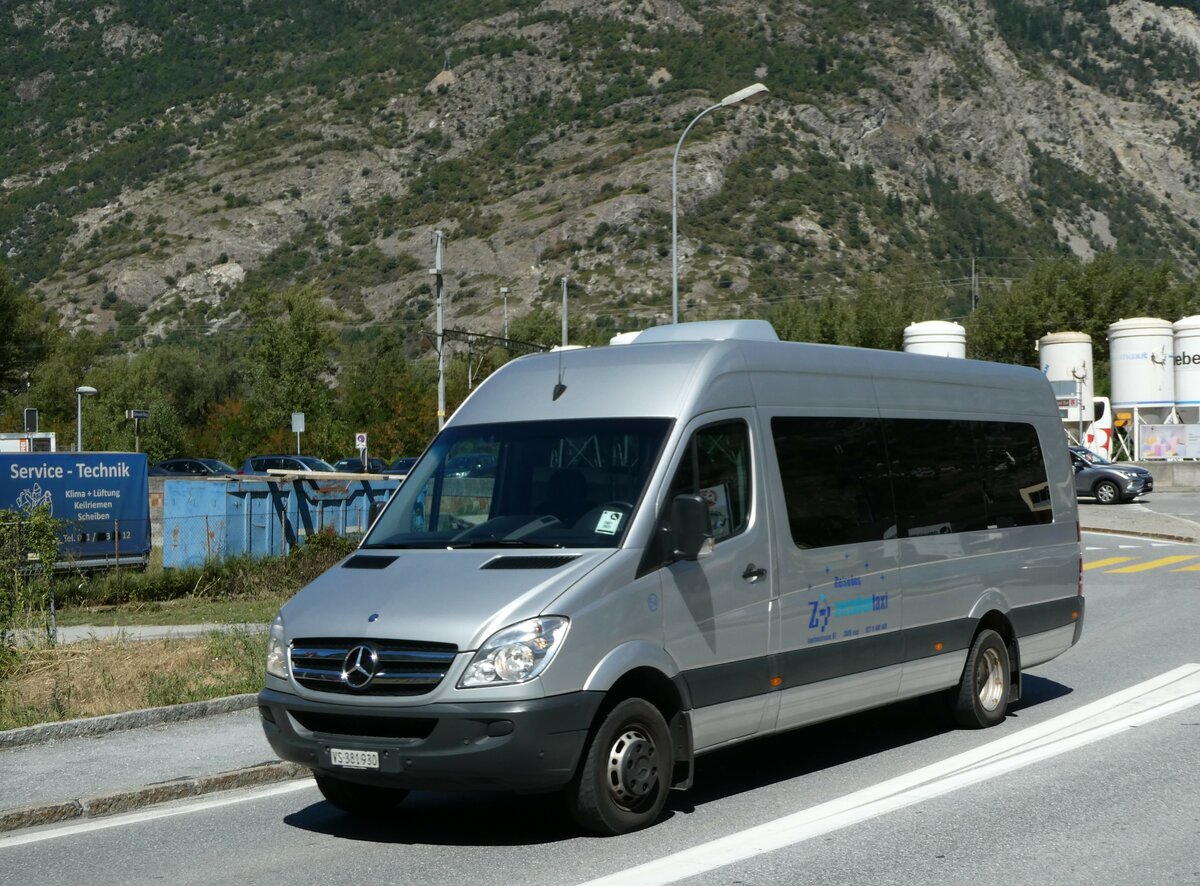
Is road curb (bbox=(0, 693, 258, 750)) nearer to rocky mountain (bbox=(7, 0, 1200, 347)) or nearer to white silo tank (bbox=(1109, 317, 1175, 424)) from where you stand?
white silo tank (bbox=(1109, 317, 1175, 424))

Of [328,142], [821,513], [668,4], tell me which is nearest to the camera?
[821,513]

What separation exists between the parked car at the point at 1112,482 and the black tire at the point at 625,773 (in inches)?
1433

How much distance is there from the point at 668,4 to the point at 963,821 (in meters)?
163

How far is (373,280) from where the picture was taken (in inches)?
5108

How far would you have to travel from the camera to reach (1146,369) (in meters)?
53.8

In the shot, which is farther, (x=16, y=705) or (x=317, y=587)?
(x=16, y=705)

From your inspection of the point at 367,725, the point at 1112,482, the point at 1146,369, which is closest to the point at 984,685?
the point at 367,725

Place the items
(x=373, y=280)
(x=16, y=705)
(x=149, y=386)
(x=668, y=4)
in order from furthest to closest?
(x=668, y=4), (x=373, y=280), (x=149, y=386), (x=16, y=705)

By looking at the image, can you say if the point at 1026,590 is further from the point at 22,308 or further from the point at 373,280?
the point at 373,280

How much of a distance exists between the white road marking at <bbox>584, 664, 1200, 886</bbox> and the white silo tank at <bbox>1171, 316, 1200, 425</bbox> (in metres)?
45.1

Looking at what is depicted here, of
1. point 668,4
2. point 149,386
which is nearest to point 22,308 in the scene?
point 149,386

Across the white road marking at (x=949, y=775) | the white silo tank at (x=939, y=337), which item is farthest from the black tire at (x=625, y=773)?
the white silo tank at (x=939, y=337)

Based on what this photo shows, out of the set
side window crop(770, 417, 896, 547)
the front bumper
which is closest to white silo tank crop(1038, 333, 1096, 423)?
side window crop(770, 417, 896, 547)

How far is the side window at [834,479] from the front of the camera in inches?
324
